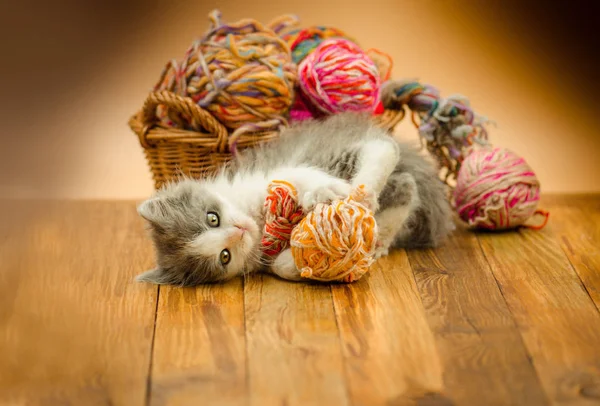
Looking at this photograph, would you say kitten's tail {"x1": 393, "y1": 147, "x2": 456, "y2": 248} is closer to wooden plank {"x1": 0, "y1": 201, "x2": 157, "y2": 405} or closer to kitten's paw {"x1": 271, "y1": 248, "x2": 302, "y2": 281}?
kitten's paw {"x1": 271, "y1": 248, "x2": 302, "y2": 281}

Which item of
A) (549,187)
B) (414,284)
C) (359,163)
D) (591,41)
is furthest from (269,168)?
(591,41)

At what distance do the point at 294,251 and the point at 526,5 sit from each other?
2.37 metres

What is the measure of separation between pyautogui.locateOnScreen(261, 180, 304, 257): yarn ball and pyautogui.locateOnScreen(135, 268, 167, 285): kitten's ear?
0.27m

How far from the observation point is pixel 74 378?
1.78 meters

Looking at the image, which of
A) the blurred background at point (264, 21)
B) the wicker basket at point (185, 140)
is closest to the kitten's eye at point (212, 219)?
the wicker basket at point (185, 140)

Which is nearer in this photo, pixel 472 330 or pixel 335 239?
pixel 472 330

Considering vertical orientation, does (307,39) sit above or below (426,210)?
above

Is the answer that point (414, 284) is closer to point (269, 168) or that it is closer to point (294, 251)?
point (294, 251)

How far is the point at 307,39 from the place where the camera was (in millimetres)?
2908

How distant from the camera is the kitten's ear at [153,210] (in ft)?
7.11

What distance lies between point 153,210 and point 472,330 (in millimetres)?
829

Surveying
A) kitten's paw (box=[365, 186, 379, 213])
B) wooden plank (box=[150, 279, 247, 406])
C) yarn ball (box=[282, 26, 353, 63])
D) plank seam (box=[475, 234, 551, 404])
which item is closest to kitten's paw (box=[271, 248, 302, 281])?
wooden plank (box=[150, 279, 247, 406])

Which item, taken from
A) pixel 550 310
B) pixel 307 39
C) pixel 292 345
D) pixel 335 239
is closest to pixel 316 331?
pixel 292 345

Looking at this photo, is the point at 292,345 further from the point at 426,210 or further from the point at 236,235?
the point at 426,210
